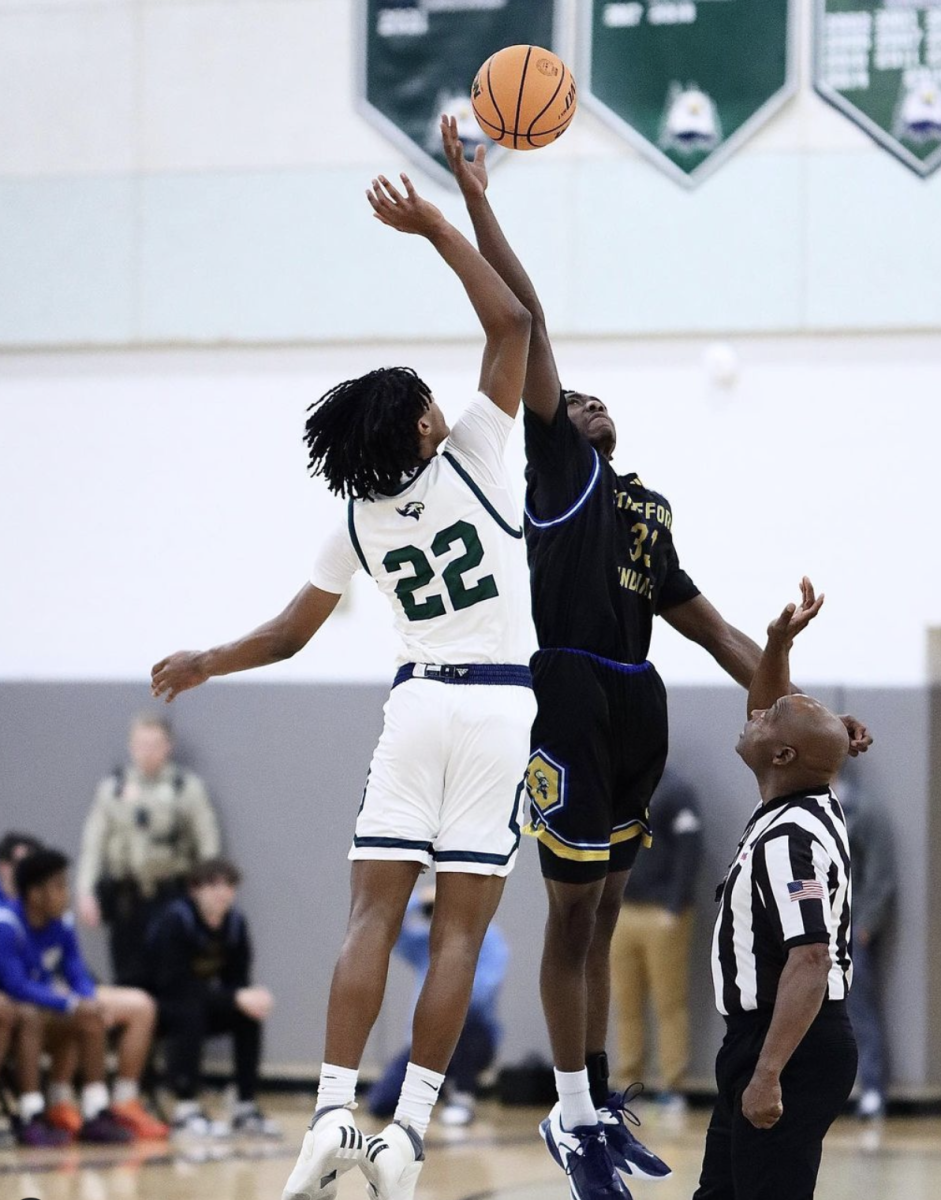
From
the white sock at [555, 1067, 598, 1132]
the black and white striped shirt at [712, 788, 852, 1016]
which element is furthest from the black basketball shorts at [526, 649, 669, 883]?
the black and white striped shirt at [712, 788, 852, 1016]

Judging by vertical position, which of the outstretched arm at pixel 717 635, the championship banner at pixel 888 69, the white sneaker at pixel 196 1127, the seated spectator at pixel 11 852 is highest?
the championship banner at pixel 888 69

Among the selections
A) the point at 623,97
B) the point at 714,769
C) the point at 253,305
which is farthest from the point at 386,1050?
the point at 623,97

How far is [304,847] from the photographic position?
37.2ft

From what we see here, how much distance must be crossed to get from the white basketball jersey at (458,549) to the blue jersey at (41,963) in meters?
5.55

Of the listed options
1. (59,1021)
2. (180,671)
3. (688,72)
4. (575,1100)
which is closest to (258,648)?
(180,671)

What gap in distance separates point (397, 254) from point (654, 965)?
16.2ft

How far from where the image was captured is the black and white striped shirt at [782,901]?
417 centimetres

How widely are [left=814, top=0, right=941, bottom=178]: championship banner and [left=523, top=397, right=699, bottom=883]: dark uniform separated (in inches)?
259

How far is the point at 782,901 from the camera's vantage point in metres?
4.19

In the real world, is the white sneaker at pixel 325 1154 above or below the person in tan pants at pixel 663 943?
above

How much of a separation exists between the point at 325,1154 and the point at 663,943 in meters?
6.57

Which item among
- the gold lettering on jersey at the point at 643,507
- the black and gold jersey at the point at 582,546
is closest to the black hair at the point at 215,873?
the black and gold jersey at the point at 582,546

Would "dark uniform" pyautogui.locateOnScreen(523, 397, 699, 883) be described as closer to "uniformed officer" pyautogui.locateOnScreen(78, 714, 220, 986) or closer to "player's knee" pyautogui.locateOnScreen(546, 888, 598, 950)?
"player's knee" pyautogui.locateOnScreen(546, 888, 598, 950)

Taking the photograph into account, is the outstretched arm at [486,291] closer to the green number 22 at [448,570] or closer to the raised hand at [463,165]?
the raised hand at [463,165]
